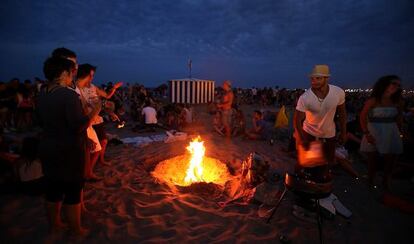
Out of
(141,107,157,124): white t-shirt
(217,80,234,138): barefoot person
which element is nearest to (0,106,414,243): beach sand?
(217,80,234,138): barefoot person

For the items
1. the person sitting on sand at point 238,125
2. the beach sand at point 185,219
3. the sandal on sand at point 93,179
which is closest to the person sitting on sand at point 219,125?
the person sitting on sand at point 238,125

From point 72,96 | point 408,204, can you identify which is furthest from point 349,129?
point 72,96

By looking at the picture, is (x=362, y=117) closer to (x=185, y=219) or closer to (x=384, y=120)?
(x=384, y=120)

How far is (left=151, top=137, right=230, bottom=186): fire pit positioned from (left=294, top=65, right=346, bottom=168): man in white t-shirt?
210cm

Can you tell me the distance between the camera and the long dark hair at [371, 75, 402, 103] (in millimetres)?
4270

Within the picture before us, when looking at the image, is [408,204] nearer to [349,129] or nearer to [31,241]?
[349,129]

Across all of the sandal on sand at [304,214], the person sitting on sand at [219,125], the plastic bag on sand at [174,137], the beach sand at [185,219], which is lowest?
the beach sand at [185,219]

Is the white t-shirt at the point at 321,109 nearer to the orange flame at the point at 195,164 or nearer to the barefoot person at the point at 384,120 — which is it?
the barefoot person at the point at 384,120

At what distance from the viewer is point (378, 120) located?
177 inches

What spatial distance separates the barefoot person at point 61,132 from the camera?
2494mm

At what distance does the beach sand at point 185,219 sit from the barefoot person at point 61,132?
79 centimetres

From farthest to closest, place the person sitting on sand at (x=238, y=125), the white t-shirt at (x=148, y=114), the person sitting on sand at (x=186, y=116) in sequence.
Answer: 1. the person sitting on sand at (x=186, y=116)
2. the white t-shirt at (x=148, y=114)
3. the person sitting on sand at (x=238, y=125)

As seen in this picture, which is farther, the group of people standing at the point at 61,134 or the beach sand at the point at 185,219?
the beach sand at the point at 185,219

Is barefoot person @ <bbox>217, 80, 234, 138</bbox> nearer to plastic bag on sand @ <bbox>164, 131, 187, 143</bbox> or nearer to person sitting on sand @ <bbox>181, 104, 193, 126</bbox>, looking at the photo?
plastic bag on sand @ <bbox>164, 131, 187, 143</bbox>
